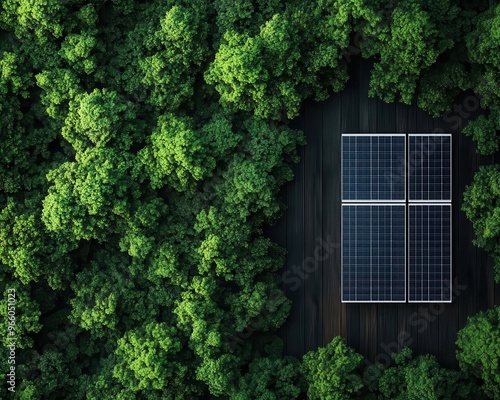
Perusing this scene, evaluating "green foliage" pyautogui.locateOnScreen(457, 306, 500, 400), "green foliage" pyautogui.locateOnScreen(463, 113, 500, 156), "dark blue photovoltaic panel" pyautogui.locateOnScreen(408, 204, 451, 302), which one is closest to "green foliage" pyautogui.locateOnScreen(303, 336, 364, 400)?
"dark blue photovoltaic panel" pyautogui.locateOnScreen(408, 204, 451, 302)

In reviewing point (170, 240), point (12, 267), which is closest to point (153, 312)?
point (170, 240)

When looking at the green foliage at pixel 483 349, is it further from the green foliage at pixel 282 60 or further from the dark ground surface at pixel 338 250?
the green foliage at pixel 282 60

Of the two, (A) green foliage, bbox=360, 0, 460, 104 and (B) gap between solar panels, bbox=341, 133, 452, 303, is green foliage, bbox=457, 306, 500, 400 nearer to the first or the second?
(B) gap between solar panels, bbox=341, 133, 452, 303

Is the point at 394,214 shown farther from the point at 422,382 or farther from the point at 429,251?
the point at 422,382

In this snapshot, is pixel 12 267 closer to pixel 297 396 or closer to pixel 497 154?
pixel 297 396

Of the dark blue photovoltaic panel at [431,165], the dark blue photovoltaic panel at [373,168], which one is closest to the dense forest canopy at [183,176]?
the dark blue photovoltaic panel at [431,165]
